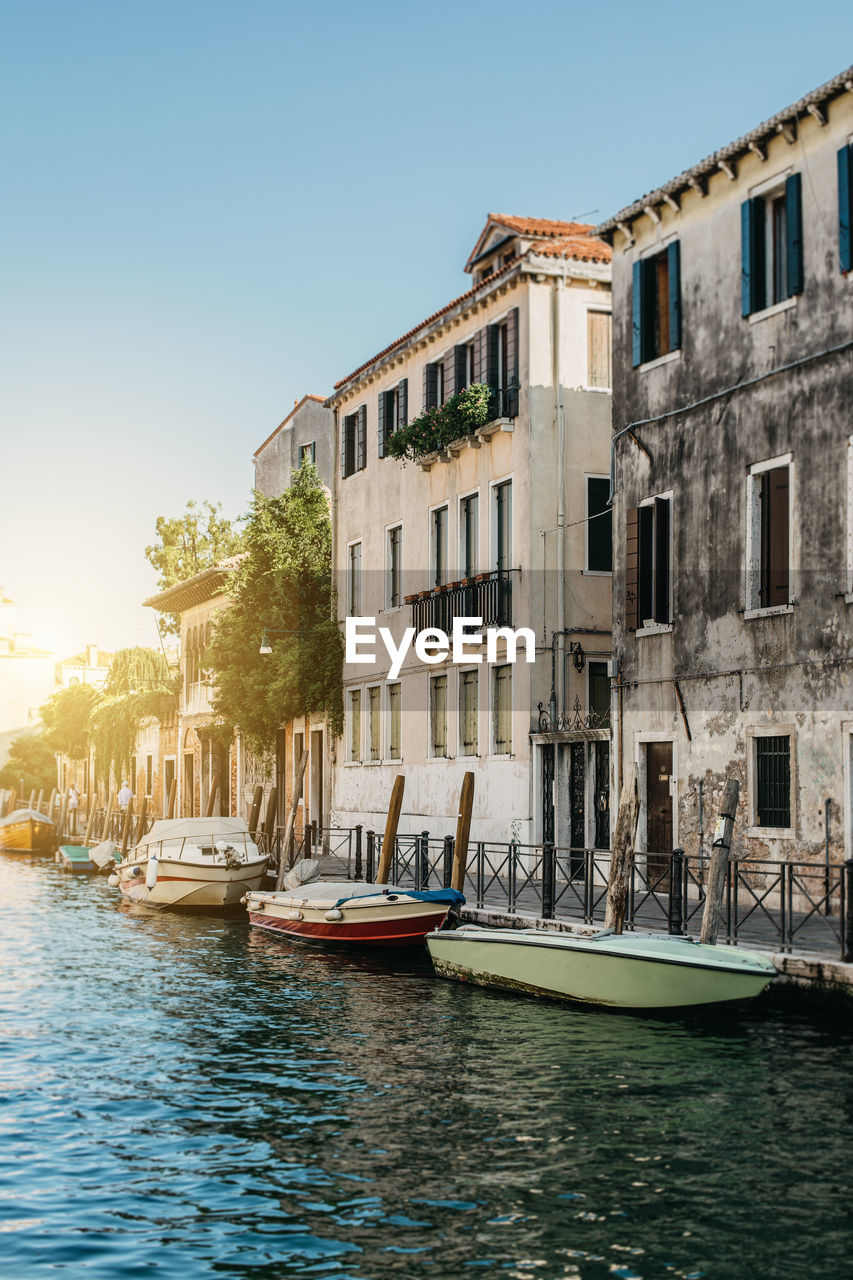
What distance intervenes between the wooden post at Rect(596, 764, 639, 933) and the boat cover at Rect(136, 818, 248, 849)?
14630 millimetres

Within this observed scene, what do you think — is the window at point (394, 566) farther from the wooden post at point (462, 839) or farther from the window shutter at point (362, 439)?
the wooden post at point (462, 839)

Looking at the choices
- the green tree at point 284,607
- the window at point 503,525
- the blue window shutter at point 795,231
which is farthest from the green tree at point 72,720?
the blue window shutter at point 795,231

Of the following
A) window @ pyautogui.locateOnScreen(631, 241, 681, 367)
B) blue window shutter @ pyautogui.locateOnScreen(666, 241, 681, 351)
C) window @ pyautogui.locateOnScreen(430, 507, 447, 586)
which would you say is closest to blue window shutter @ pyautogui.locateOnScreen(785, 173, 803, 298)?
blue window shutter @ pyautogui.locateOnScreen(666, 241, 681, 351)

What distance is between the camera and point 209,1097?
11328mm

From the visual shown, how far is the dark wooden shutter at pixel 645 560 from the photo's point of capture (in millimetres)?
19469

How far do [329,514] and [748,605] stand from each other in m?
17.5

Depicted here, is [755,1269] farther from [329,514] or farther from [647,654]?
[329,514]

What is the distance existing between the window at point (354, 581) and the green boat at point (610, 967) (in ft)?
49.6

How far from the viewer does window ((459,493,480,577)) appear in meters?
25.4

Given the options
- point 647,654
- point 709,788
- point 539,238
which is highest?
point 539,238

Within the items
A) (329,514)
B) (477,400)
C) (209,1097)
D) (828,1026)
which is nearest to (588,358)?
(477,400)

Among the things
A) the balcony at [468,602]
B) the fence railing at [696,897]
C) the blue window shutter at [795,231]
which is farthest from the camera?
the balcony at [468,602]

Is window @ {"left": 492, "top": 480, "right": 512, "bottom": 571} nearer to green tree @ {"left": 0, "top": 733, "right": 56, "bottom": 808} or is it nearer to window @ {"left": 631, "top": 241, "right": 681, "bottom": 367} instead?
window @ {"left": 631, "top": 241, "right": 681, "bottom": 367}

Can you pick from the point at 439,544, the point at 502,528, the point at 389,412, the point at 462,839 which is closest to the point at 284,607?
the point at 389,412
